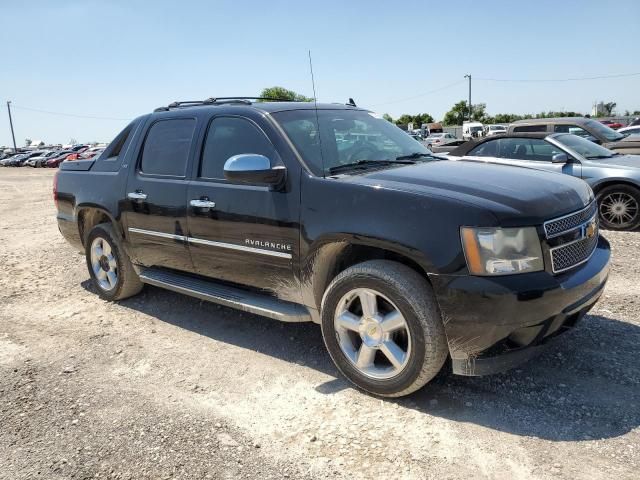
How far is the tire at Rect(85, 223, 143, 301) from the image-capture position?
5.13 metres

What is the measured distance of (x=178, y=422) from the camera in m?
3.14

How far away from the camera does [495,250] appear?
2801 millimetres

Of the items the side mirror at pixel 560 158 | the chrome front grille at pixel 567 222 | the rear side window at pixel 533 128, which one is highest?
the rear side window at pixel 533 128

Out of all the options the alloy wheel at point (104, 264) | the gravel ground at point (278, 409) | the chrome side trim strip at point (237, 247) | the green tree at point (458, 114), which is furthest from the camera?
the green tree at point (458, 114)

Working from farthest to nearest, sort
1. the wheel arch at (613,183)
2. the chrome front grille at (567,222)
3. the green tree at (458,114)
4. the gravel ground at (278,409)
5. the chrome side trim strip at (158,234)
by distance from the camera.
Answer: the green tree at (458,114) → the wheel arch at (613,183) → the chrome side trim strip at (158,234) → the chrome front grille at (567,222) → the gravel ground at (278,409)

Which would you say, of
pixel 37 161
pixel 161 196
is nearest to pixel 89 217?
pixel 161 196

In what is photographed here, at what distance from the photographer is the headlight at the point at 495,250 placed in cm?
280

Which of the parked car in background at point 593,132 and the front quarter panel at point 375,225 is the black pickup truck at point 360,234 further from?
the parked car in background at point 593,132

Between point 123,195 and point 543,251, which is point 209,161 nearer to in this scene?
point 123,195

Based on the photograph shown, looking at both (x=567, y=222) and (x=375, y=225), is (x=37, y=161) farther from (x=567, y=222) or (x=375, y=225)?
(x=567, y=222)

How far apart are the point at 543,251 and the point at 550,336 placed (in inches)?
20.6

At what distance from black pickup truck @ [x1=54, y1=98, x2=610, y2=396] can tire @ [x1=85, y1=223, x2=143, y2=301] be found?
0.21m

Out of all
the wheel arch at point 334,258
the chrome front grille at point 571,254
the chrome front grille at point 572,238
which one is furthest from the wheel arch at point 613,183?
the wheel arch at point 334,258

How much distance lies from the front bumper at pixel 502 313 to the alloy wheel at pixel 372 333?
311mm
